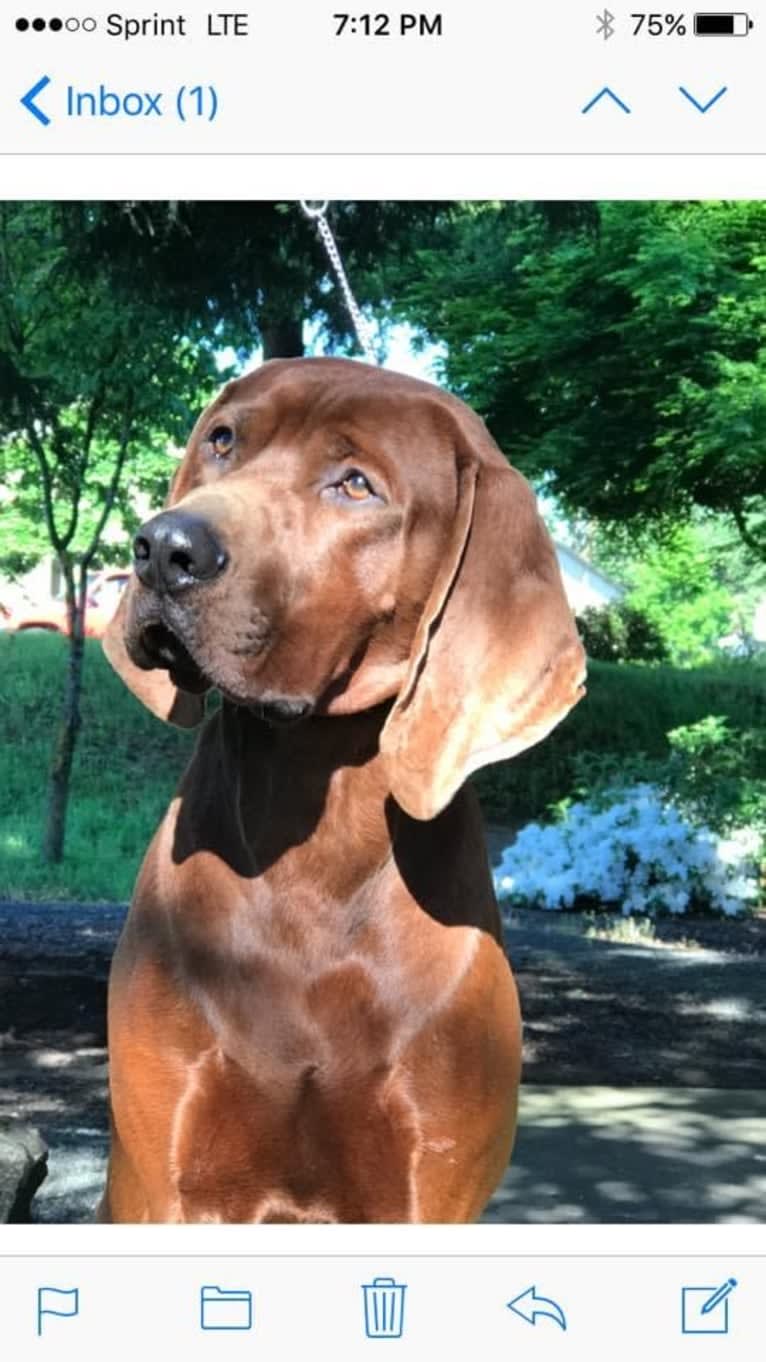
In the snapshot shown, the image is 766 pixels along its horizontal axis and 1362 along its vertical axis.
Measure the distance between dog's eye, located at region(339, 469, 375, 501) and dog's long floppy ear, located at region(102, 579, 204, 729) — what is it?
34cm

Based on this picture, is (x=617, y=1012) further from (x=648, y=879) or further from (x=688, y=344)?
(x=688, y=344)

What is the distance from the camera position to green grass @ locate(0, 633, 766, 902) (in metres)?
12.6

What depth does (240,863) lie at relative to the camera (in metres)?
2.29

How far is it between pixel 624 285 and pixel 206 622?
10.9 m

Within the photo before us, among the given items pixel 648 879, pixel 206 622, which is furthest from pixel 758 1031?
pixel 206 622

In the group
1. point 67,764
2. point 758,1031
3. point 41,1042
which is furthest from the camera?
point 67,764

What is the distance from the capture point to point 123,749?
46.6 feet

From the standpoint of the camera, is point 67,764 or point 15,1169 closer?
point 15,1169

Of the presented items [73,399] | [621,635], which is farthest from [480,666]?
[621,635]
